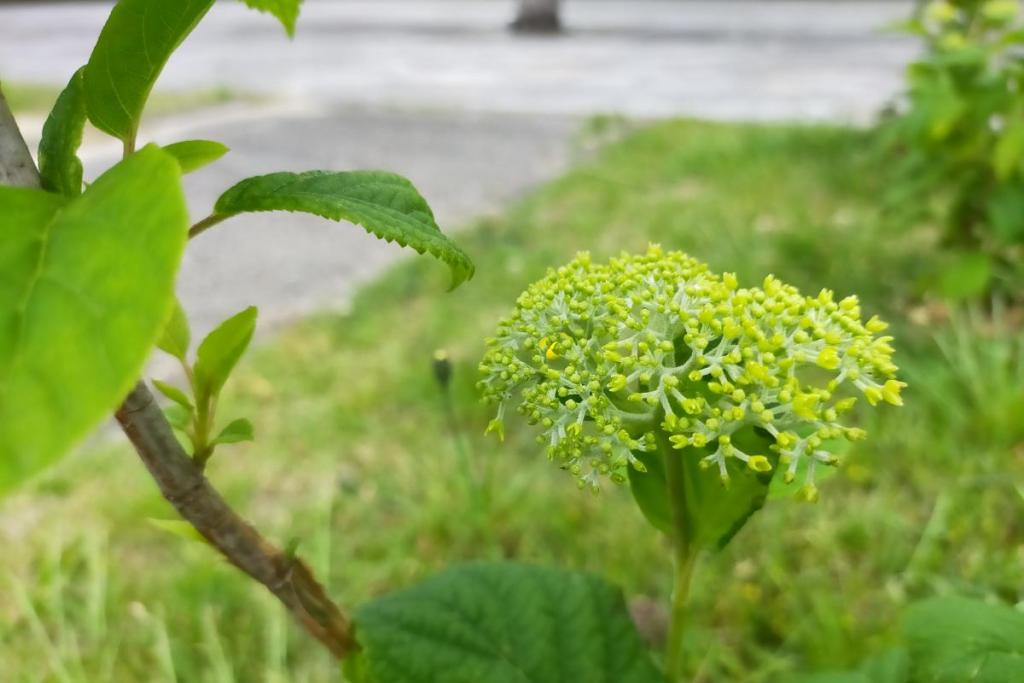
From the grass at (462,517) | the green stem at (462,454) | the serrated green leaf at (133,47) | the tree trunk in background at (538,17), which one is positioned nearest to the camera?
the serrated green leaf at (133,47)

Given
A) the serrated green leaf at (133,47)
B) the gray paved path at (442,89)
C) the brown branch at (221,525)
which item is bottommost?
the gray paved path at (442,89)

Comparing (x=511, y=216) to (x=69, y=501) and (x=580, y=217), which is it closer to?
(x=580, y=217)

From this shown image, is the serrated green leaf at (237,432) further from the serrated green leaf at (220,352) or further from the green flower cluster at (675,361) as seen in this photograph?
the green flower cluster at (675,361)

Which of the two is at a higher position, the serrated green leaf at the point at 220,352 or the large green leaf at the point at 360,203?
the large green leaf at the point at 360,203

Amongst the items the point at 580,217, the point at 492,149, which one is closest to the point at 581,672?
the point at 580,217

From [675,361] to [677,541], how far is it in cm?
18

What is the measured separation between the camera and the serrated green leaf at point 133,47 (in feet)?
1.62

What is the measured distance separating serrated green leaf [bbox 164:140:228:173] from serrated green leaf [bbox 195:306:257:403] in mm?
113

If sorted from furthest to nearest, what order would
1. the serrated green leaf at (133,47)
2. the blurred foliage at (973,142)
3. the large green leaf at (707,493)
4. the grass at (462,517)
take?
the blurred foliage at (973,142) < the grass at (462,517) < the large green leaf at (707,493) < the serrated green leaf at (133,47)

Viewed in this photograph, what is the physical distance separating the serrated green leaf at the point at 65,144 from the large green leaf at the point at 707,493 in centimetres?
43

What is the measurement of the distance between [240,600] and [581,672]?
2.41 ft

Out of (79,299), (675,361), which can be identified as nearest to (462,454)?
(675,361)

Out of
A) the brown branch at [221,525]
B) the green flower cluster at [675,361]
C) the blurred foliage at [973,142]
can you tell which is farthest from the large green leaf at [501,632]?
the blurred foliage at [973,142]

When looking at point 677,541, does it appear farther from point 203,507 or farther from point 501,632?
point 203,507
